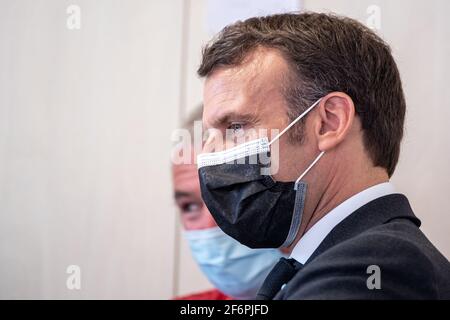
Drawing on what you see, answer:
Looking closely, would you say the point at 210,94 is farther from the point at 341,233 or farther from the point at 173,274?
the point at 173,274

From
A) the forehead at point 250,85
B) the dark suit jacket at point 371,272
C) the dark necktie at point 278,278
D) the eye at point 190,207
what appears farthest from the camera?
the eye at point 190,207

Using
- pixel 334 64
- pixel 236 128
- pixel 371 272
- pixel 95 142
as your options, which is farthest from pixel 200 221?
pixel 371 272

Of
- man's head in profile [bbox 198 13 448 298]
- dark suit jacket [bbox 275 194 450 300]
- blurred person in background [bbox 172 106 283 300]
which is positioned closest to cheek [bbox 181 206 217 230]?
blurred person in background [bbox 172 106 283 300]

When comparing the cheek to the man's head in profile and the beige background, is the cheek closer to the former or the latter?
the beige background

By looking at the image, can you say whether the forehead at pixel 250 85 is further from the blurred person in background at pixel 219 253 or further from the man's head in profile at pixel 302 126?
the blurred person in background at pixel 219 253

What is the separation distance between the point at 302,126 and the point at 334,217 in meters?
0.17

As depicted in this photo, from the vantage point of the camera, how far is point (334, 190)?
95 cm

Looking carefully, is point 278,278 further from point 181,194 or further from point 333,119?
point 181,194

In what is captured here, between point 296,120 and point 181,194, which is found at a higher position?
point 296,120

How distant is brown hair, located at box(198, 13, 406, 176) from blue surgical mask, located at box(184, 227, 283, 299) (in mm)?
630

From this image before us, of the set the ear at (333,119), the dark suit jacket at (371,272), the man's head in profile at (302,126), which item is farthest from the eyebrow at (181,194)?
the dark suit jacket at (371,272)

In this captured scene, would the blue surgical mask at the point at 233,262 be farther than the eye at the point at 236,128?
Yes

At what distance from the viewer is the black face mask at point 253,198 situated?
3.10 ft
